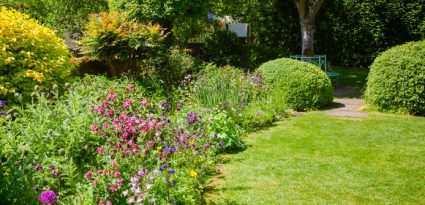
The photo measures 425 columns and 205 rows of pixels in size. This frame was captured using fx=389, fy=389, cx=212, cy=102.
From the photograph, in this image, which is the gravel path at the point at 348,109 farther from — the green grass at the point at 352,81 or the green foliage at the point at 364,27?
the green foliage at the point at 364,27

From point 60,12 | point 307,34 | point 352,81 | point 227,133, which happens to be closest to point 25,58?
point 227,133

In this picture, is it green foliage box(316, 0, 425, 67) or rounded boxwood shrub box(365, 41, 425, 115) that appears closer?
rounded boxwood shrub box(365, 41, 425, 115)

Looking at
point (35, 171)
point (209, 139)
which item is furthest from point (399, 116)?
point (35, 171)

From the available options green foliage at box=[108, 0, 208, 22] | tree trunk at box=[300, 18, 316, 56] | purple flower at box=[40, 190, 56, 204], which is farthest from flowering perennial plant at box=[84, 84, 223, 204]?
tree trunk at box=[300, 18, 316, 56]

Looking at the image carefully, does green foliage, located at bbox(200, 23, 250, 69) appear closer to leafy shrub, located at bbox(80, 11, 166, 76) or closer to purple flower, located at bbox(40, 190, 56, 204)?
leafy shrub, located at bbox(80, 11, 166, 76)

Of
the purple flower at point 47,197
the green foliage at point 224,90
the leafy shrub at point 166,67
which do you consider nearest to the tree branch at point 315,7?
the green foliage at point 224,90

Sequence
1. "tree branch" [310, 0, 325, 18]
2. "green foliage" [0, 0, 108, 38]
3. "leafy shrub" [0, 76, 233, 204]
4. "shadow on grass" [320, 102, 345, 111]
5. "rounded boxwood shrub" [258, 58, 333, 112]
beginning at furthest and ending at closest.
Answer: "green foliage" [0, 0, 108, 38] < "tree branch" [310, 0, 325, 18] < "shadow on grass" [320, 102, 345, 111] < "rounded boxwood shrub" [258, 58, 333, 112] < "leafy shrub" [0, 76, 233, 204]

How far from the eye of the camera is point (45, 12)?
13.6 meters

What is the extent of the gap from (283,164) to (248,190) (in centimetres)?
98

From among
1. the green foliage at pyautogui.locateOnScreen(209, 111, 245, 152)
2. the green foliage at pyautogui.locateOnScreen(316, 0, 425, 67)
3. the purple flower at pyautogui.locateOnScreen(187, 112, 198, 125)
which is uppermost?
the green foliage at pyautogui.locateOnScreen(316, 0, 425, 67)

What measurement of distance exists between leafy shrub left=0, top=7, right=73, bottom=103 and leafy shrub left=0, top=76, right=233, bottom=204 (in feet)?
5.36

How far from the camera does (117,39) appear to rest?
7391 millimetres

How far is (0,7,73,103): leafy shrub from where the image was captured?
5.68 m

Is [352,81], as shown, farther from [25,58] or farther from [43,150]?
[43,150]
